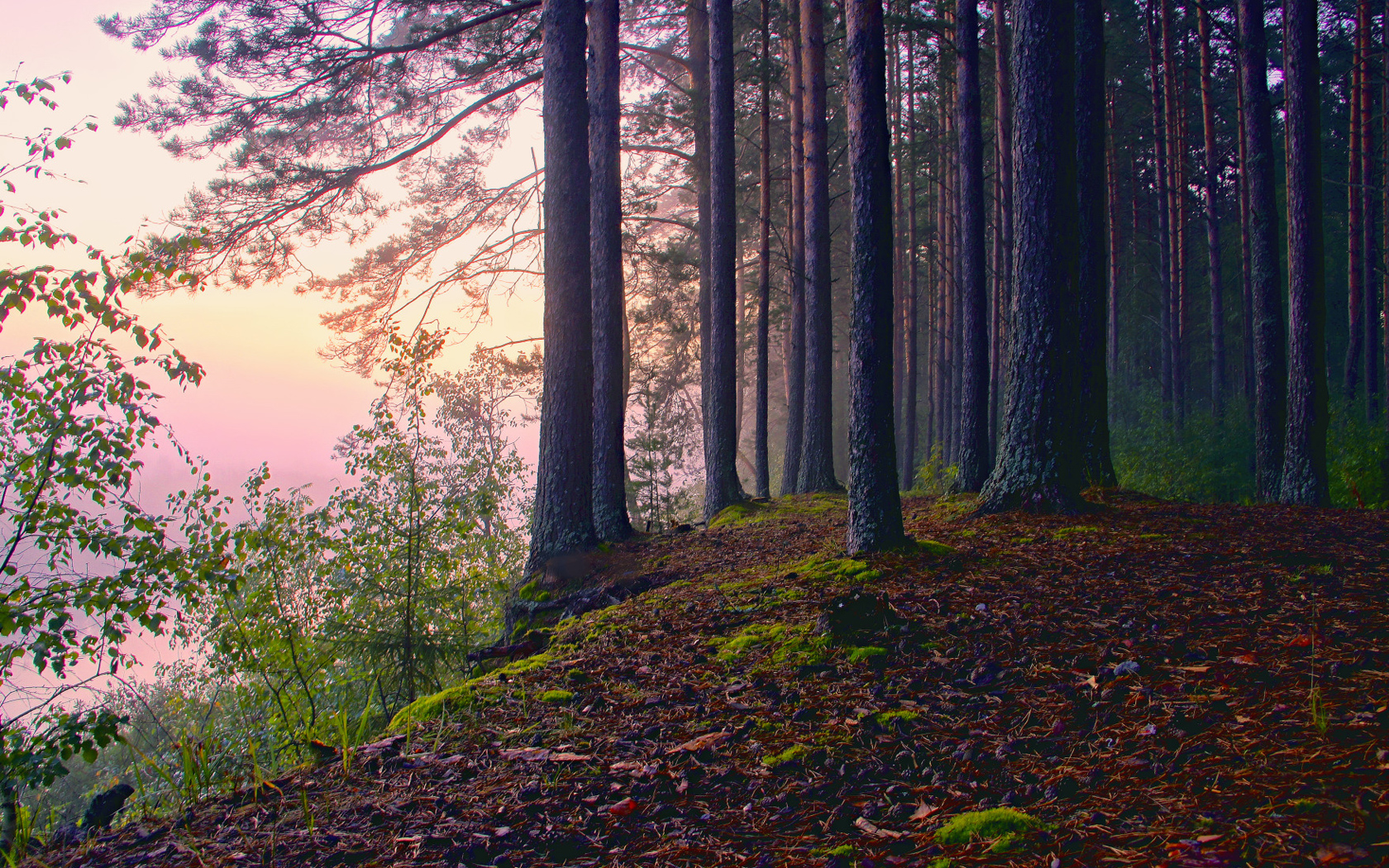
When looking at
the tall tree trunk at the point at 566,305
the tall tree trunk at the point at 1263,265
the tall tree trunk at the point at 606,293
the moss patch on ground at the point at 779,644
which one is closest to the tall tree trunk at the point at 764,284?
the tall tree trunk at the point at 606,293

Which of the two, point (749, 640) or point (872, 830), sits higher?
point (749, 640)

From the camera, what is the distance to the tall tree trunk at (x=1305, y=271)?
7.34 meters

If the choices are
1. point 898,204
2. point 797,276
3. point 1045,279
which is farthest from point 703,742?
point 898,204

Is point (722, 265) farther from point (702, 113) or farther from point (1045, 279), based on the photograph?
point (1045, 279)

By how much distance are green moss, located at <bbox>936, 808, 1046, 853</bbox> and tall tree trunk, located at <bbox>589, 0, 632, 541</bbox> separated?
247 inches

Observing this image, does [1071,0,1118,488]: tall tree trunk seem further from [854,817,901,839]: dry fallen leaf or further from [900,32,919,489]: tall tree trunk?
[900,32,919,489]: tall tree trunk

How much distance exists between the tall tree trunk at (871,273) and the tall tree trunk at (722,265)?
494cm

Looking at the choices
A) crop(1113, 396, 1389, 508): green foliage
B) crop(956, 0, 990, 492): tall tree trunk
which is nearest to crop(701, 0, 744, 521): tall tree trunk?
crop(956, 0, 990, 492): tall tree trunk

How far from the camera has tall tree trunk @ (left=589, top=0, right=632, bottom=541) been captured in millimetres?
8242

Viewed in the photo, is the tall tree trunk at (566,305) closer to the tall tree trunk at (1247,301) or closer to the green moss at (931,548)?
the green moss at (931,548)

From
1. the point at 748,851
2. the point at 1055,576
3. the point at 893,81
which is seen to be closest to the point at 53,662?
the point at 748,851

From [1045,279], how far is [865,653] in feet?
13.6

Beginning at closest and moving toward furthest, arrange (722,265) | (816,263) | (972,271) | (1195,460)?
(972,271), (722,265), (816,263), (1195,460)

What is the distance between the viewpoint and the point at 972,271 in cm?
984
